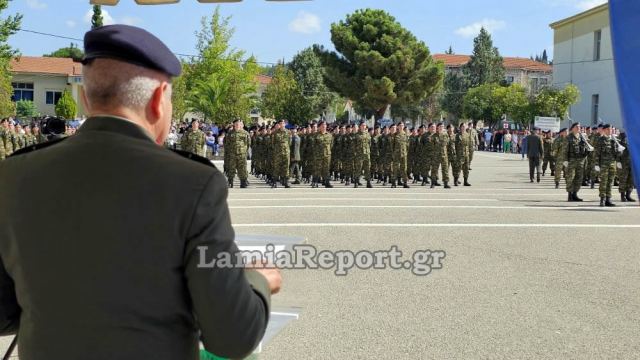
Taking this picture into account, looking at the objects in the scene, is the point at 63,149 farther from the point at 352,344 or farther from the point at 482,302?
the point at 482,302

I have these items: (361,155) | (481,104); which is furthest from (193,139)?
(481,104)

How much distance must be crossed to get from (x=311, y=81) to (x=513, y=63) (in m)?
47.6

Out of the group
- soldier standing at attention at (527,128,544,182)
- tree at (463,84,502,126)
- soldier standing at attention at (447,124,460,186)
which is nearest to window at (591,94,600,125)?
tree at (463,84,502,126)

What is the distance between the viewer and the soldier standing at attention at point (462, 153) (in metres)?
21.1

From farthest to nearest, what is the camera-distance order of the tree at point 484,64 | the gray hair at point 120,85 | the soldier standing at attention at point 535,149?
the tree at point 484,64 → the soldier standing at attention at point 535,149 → the gray hair at point 120,85

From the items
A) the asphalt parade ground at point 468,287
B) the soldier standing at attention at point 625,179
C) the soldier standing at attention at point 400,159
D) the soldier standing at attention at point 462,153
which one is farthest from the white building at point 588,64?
the asphalt parade ground at point 468,287

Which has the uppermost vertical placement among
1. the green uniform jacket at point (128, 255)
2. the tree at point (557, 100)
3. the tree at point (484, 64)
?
the tree at point (484, 64)

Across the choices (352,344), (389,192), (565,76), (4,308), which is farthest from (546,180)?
(565,76)

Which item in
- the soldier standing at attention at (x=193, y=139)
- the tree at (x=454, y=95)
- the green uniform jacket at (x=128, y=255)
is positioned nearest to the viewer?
the green uniform jacket at (x=128, y=255)

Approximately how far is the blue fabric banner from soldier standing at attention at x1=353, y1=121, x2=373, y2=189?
62.7ft

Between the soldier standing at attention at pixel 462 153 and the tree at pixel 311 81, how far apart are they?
55.1 meters

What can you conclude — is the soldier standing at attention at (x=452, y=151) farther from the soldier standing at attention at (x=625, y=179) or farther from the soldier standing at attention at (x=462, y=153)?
the soldier standing at attention at (x=625, y=179)

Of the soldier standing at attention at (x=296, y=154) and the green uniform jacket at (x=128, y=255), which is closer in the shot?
the green uniform jacket at (x=128, y=255)

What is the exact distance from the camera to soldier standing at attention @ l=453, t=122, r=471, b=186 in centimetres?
2114
